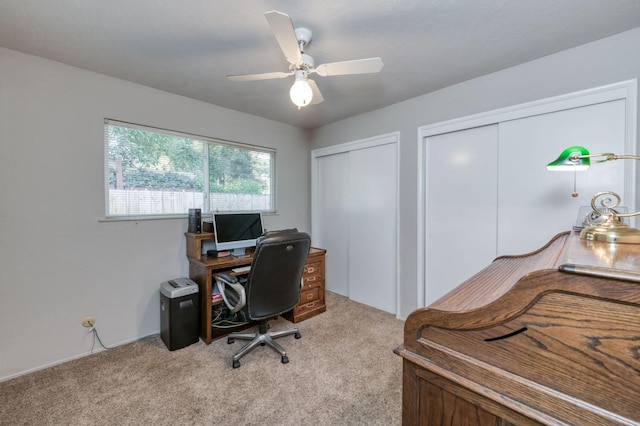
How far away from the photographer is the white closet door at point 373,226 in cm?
303

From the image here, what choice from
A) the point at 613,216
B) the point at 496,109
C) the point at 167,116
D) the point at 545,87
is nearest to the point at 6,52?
the point at 167,116

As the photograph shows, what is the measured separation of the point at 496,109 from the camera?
2.21 meters

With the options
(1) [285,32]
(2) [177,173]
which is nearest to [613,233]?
(1) [285,32]

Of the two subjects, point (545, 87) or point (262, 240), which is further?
point (545, 87)

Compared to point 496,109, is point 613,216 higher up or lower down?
lower down

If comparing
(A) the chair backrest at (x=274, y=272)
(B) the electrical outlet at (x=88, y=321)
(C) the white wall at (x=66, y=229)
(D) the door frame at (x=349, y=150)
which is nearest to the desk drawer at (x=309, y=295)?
A: (A) the chair backrest at (x=274, y=272)

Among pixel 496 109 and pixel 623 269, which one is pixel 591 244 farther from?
pixel 496 109

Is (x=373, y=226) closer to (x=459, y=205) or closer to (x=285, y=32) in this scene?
(x=459, y=205)

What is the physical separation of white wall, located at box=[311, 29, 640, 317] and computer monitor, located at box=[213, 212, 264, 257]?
62.3 inches

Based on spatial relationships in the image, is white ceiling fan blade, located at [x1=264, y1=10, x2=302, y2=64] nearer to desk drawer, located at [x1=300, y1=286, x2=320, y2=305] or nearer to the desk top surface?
the desk top surface

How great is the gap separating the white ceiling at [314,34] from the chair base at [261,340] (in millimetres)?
2196

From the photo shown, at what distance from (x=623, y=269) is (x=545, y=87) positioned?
215 cm

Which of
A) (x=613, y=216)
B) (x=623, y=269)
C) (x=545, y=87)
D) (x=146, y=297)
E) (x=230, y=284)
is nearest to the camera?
(x=623, y=269)

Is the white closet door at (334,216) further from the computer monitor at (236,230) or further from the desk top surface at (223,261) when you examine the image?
the desk top surface at (223,261)
